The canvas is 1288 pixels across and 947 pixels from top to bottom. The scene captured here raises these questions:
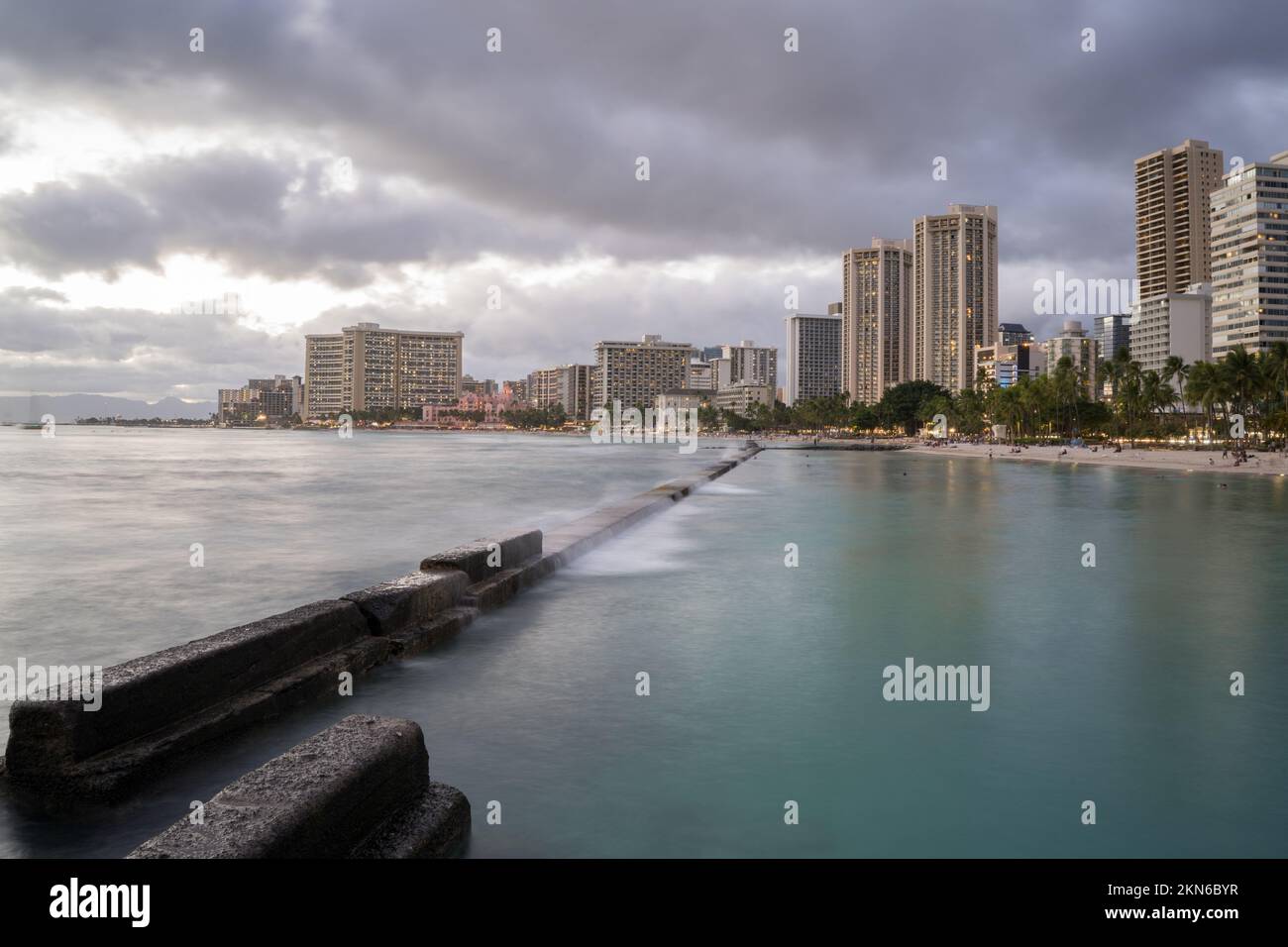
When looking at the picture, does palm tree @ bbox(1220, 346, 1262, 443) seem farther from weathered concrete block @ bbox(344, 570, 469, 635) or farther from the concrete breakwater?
weathered concrete block @ bbox(344, 570, 469, 635)

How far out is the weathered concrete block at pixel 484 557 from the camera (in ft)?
35.6

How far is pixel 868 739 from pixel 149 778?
4.89m

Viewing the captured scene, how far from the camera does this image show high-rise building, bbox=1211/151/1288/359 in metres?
177

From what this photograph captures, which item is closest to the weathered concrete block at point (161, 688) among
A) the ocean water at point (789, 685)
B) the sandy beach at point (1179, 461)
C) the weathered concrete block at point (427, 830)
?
the ocean water at point (789, 685)

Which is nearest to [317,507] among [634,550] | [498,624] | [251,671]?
[634,550]

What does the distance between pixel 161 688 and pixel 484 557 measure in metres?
Answer: 6.24

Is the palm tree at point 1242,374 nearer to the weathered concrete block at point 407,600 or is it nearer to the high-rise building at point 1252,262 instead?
the high-rise building at point 1252,262

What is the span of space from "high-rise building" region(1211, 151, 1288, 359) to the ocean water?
19909 cm

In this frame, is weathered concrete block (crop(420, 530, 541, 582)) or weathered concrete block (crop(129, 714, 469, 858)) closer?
weathered concrete block (crop(129, 714, 469, 858))

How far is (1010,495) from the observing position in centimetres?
3612

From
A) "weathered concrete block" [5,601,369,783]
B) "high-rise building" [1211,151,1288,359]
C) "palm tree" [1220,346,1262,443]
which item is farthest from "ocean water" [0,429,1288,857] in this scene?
"high-rise building" [1211,151,1288,359]

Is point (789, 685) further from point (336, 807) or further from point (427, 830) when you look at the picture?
point (336, 807)

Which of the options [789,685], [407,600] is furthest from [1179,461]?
[407,600]
